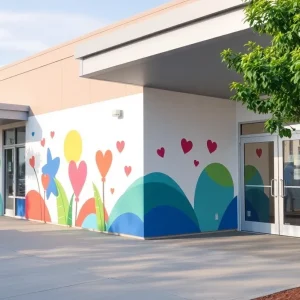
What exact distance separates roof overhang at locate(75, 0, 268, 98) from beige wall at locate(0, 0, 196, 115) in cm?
140

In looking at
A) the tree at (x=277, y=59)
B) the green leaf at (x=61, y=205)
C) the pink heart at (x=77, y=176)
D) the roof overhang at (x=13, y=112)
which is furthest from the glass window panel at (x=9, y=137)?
the tree at (x=277, y=59)

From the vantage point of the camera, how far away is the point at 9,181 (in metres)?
17.3

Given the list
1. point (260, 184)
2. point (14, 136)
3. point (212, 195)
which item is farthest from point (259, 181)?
point (14, 136)

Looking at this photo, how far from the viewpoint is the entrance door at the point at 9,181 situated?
16.9m

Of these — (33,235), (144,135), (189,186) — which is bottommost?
(33,235)

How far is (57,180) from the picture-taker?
14.4m

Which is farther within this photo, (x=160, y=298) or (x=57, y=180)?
(x=57, y=180)

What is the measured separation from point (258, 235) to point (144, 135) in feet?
11.7

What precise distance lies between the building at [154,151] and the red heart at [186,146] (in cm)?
2

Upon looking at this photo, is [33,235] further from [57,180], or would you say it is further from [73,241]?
[57,180]

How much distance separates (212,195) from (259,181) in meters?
1.19

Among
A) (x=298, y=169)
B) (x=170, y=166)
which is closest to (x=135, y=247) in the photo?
(x=170, y=166)

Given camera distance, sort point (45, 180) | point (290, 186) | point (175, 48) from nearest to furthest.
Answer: point (175, 48) → point (290, 186) → point (45, 180)

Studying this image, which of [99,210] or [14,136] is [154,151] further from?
[14,136]
